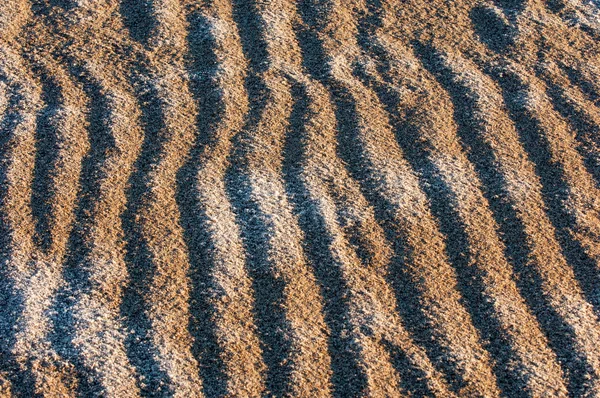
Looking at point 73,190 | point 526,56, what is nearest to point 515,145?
point 526,56

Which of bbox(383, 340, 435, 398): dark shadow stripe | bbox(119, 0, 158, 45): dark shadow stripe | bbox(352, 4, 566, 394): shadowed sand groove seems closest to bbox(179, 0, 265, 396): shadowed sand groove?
Result: bbox(119, 0, 158, 45): dark shadow stripe

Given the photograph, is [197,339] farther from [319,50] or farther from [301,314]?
[319,50]

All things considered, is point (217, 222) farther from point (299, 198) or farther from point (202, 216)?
point (299, 198)

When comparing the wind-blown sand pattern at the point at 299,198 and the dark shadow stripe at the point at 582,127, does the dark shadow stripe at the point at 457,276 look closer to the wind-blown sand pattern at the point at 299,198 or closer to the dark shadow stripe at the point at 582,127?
the wind-blown sand pattern at the point at 299,198

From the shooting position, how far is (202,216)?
1.87m

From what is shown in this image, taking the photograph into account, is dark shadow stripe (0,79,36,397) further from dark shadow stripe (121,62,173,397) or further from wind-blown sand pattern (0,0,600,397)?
dark shadow stripe (121,62,173,397)

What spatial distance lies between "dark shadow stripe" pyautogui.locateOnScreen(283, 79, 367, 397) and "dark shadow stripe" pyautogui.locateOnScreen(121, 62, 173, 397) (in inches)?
13.2

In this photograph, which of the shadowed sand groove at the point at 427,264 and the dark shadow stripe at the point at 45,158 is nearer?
the shadowed sand groove at the point at 427,264

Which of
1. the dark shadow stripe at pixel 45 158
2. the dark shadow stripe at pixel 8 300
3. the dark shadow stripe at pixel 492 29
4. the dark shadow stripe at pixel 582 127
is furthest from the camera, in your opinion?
the dark shadow stripe at pixel 492 29

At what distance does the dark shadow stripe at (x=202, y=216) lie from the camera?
1.59m

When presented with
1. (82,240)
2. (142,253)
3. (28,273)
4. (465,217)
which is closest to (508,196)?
(465,217)

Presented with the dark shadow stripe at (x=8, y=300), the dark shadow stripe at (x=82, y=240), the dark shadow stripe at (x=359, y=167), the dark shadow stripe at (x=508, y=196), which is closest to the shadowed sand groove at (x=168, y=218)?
the dark shadow stripe at (x=82, y=240)

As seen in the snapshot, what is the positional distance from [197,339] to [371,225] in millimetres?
509

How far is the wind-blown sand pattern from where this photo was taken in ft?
5.27
